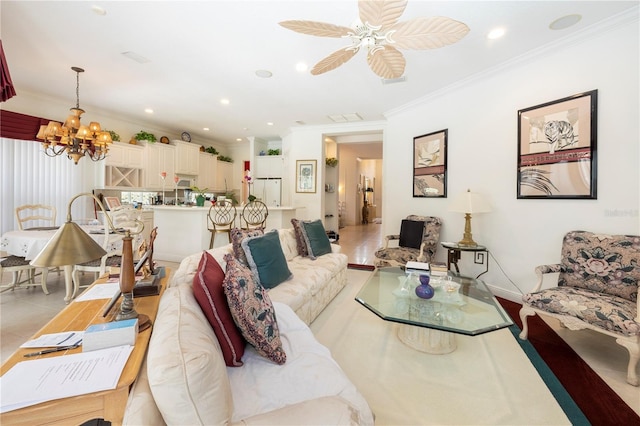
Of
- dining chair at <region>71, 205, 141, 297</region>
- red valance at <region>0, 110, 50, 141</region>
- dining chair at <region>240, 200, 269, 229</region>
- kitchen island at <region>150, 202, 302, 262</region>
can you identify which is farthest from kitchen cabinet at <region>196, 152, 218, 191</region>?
dining chair at <region>71, 205, 141, 297</region>

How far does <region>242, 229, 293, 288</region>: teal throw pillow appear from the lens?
231 centimetres

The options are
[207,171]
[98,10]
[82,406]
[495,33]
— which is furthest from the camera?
[207,171]

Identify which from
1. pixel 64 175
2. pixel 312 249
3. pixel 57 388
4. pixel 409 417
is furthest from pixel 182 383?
pixel 64 175

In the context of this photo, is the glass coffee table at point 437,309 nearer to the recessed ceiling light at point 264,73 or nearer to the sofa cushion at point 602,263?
the sofa cushion at point 602,263

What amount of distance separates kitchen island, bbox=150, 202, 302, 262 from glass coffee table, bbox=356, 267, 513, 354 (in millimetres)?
3251

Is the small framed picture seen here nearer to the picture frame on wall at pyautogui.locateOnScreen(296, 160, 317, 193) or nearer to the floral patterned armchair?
the picture frame on wall at pyautogui.locateOnScreen(296, 160, 317, 193)

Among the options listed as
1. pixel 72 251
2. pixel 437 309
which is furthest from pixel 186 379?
pixel 437 309

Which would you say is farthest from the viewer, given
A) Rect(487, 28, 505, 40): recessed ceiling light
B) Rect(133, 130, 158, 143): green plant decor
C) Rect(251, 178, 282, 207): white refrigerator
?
Rect(251, 178, 282, 207): white refrigerator

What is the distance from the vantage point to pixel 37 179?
4559 mm

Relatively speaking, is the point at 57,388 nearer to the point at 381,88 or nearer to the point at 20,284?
the point at 20,284

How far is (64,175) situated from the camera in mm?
4879

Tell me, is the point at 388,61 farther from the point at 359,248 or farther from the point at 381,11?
the point at 359,248

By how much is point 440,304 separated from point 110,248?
371 centimetres

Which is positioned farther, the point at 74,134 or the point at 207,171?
the point at 207,171
